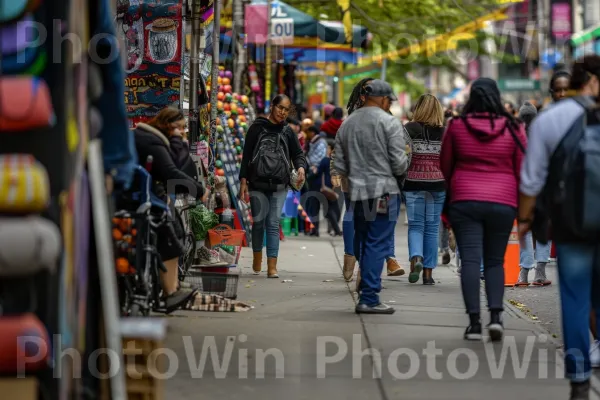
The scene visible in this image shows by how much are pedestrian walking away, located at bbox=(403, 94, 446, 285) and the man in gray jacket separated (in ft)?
7.41

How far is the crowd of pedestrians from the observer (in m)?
6.82

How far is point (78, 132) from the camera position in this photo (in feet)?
17.3

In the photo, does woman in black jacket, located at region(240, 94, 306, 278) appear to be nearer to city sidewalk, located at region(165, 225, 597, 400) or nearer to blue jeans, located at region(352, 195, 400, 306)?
city sidewalk, located at region(165, 225, 597, 400)

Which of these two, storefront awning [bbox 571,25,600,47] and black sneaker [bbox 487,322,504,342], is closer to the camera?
black sneaker [bbox 487,322,504,342]

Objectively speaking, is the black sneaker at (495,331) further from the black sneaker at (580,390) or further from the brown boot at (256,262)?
the brown boot at (256,262)

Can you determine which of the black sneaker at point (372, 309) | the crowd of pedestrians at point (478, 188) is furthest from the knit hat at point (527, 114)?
the black sneaker at point (372, 309)

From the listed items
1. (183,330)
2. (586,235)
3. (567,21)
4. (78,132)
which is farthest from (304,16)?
(567,21)

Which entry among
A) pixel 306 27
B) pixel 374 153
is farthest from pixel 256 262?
pixel 306 27

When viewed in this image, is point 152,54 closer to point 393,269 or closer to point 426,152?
point 426,152

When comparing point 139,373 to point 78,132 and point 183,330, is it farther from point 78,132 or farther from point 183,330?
point 183,330

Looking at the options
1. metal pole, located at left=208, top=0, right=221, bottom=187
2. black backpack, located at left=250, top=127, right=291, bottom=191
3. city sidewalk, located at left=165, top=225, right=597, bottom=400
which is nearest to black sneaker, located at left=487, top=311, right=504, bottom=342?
city sidewalk, located at left=165, top=225, right=597, bottom=400

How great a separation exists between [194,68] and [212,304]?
3.16 m

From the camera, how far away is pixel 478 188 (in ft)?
28.6

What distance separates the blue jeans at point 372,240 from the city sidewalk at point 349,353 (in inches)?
9.7
